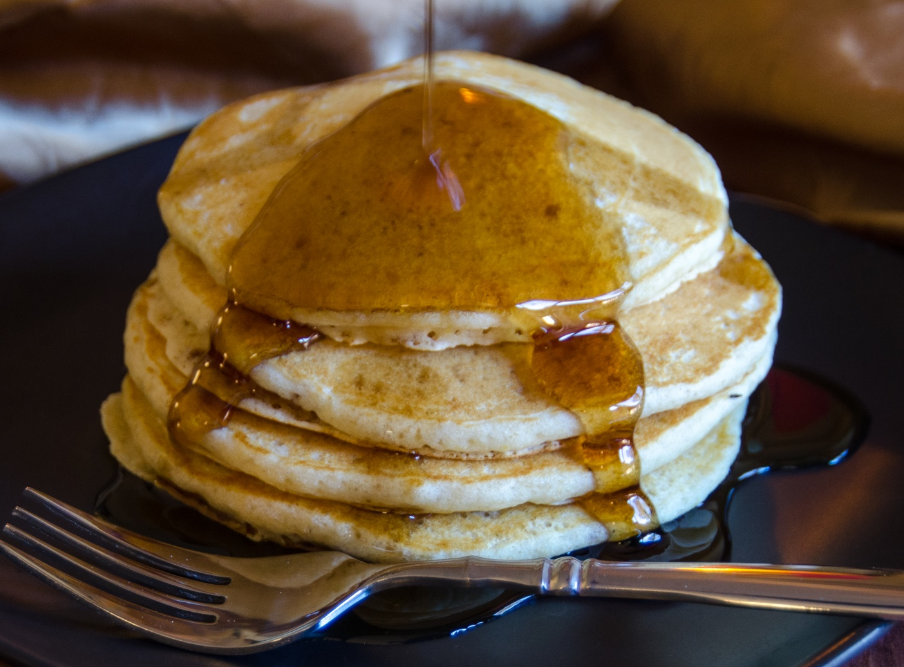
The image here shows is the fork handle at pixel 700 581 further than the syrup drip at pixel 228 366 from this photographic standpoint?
No

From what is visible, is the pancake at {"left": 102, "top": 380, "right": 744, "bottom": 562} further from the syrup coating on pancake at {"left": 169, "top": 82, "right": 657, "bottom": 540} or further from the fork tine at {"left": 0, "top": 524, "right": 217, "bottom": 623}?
the fork tine at {"left": 0, "top": 524, "right": 217, "bottom": 623}

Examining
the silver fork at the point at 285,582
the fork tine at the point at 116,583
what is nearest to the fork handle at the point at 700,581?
the silver fork at the point at 285,582

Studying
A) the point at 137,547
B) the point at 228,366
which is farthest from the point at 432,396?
the point at 137,547

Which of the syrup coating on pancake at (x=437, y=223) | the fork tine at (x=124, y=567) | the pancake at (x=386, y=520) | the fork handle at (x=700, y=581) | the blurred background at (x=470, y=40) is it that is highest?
the blurred background at (x=470, y=40)

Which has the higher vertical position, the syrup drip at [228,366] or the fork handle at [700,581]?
the syrup drip at [228,366]

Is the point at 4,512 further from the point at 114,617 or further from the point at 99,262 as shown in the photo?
the point at 99,262

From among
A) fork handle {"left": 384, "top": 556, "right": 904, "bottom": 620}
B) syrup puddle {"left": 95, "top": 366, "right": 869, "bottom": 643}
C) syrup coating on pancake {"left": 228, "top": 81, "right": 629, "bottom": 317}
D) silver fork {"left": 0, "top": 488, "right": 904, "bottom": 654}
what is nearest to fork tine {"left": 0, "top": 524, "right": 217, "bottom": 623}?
silver fork {"left": 0, "top": 488, "right": 904, "bottom": 654}

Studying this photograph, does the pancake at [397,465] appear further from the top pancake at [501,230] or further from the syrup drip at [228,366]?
the top pancake at [501,230]
